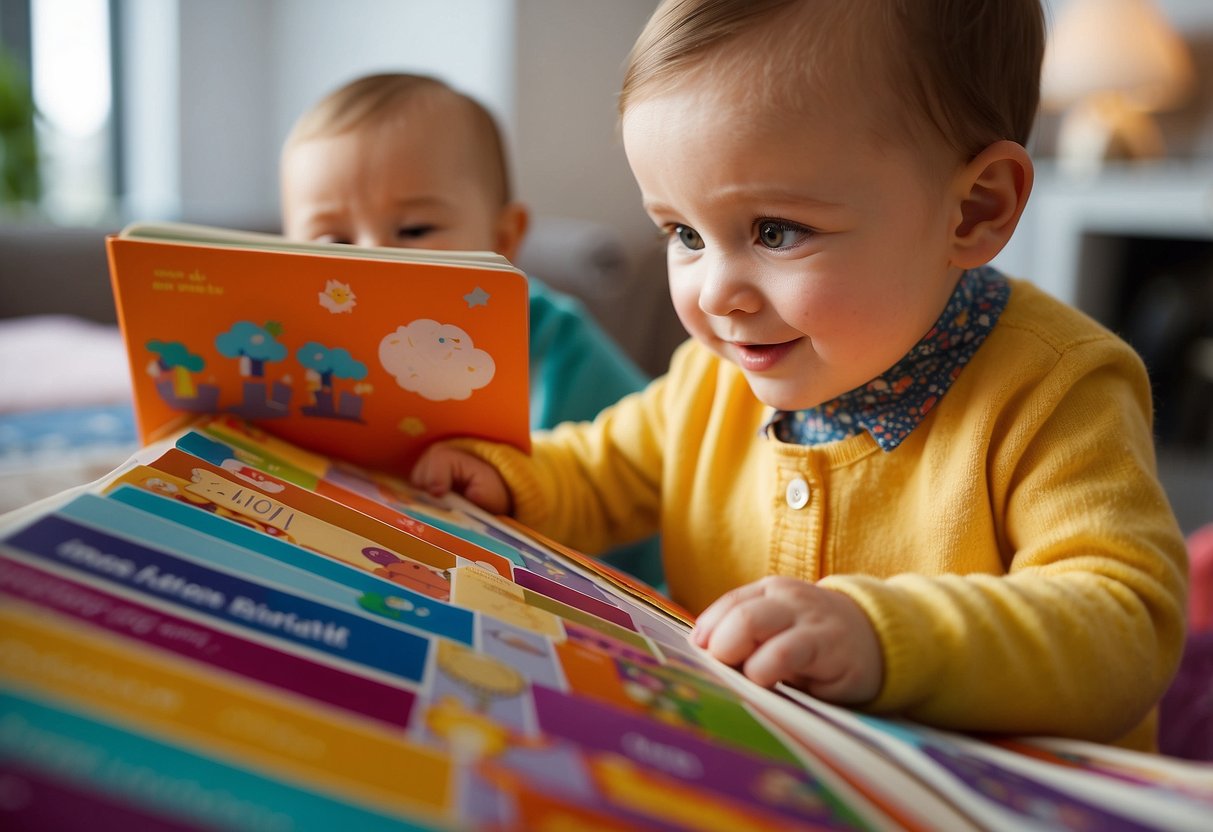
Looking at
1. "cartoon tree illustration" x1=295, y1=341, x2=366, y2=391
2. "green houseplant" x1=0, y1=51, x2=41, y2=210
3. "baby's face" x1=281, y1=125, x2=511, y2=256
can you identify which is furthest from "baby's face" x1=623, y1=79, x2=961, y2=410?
"green houseplant" x1=0, y1=51, x2=41, y2=210

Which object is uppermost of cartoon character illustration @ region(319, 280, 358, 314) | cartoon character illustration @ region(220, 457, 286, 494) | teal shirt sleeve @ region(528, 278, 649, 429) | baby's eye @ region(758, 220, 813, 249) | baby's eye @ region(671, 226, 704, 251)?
baby's eye @ region(758, 220, 813, 249)

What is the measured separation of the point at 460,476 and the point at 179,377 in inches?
8.0

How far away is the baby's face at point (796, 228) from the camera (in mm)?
575

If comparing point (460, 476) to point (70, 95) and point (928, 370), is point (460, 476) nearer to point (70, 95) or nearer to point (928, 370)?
point (928, 370)

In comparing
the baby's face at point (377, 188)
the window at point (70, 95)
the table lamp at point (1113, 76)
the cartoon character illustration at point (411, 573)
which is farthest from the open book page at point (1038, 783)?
the window at point (70, 95)

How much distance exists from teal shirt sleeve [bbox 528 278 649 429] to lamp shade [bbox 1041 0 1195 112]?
225 centimetres

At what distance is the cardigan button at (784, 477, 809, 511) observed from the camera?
695 millimetres

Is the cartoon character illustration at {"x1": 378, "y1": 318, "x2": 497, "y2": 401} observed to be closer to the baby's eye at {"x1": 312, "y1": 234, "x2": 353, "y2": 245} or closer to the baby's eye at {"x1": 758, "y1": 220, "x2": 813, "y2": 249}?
the baby's eye at {"x1": 758, "y1": 220, "x2": 813, "y2": 249}

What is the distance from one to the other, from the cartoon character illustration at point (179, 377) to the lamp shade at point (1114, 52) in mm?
2777

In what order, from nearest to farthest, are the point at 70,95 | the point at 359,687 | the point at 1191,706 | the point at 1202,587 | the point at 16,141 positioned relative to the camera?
the point at 359,687
the point at 1191,706
the point at 1202,587
the point at 16,141
the point at 70,95

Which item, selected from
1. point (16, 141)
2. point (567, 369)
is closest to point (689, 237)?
point (567, 369)

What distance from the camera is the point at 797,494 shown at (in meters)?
0.70

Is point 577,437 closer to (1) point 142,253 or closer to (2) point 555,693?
(1) point 142,253

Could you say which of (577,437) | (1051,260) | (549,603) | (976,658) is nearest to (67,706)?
(549,603)
